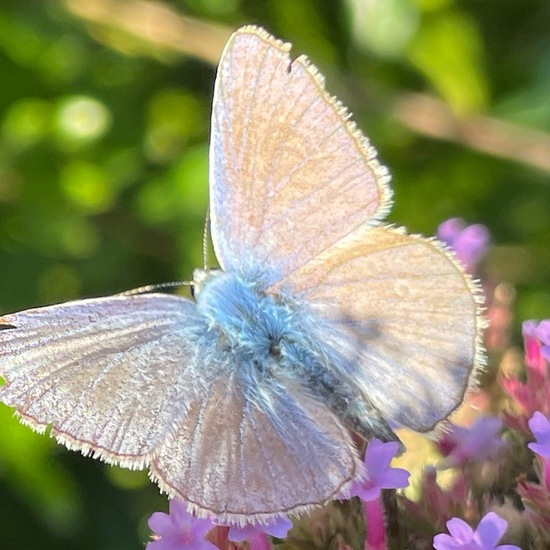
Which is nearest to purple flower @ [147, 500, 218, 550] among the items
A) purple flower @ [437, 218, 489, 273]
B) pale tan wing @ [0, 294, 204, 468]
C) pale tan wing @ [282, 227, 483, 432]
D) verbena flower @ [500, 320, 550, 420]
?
pale tan wing @ [0, 294, 204, 468]

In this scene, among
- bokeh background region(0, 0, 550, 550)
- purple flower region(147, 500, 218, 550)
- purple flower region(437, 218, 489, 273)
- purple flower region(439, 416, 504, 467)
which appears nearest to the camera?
purple flower region(147, 500, 218, 550)

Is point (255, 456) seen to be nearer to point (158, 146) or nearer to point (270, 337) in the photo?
point (270, 337)

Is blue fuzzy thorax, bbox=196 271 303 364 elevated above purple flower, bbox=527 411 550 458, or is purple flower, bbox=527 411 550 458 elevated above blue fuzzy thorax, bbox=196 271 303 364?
purple flower, bbox=527 411 550 458

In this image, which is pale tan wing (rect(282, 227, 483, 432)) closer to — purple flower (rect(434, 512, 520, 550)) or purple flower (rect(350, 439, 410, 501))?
purple flower (rect(350, 439, 410, 501))

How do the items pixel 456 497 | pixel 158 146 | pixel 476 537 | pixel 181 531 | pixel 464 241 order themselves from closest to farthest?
pixel 476 537 < pixel 181 531 < pixel 456 497 < pixel 464 241 < pixel 158 146

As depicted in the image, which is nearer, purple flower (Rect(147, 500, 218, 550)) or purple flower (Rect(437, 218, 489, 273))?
purple flower (Rect(147, 500, 218, 550))

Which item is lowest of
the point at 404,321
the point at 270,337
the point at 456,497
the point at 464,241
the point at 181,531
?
the point at 181,531

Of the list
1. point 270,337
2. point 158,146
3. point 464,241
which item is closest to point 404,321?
point 270,337
